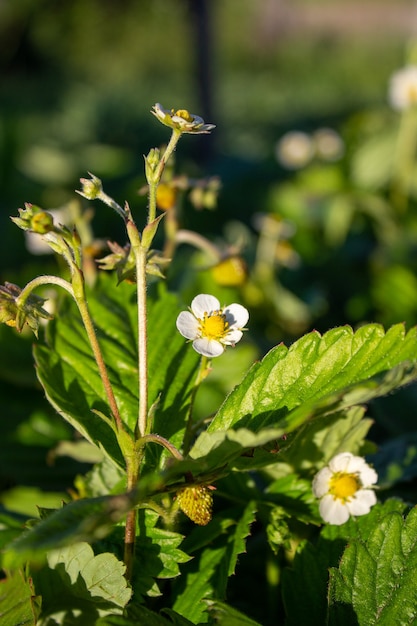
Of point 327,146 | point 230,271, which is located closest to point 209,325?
point 230,271

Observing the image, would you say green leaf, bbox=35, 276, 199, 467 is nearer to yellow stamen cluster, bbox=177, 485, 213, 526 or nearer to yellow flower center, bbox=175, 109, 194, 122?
yellow stamen cluster, bbox=177, 485, 213, 526

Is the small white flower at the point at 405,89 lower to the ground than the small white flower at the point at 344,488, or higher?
higher

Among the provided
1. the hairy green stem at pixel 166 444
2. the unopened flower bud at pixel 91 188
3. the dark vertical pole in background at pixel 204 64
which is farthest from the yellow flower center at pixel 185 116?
the dark vertical pole in background at pixel 204 64

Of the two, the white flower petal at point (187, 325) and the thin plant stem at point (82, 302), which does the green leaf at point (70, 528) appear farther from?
the white flower petal at point (187, 325)

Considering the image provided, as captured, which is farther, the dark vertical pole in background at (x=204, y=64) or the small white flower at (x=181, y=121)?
the dark vertical pole in background at (x=204, y=64)

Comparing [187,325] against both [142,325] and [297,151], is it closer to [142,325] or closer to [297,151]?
[142,325]

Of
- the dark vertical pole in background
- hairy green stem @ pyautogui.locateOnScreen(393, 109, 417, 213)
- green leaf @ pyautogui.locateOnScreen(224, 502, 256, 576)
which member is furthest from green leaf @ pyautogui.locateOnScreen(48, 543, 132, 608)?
the dark vertical pole in background

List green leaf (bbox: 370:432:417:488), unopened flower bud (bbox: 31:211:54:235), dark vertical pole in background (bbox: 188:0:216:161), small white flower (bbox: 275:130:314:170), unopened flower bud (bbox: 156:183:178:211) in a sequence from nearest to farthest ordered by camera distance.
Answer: unopened flower bud (bbox: 31:211:54:235)
green leaf (bbox: 370:432:417:488)
unopened flower bud (bbox: 156:183:178:211)
small white flower (bbox: 275:130:314:170)
dark vertical pole in background (bbox: 188:0:216:161)
